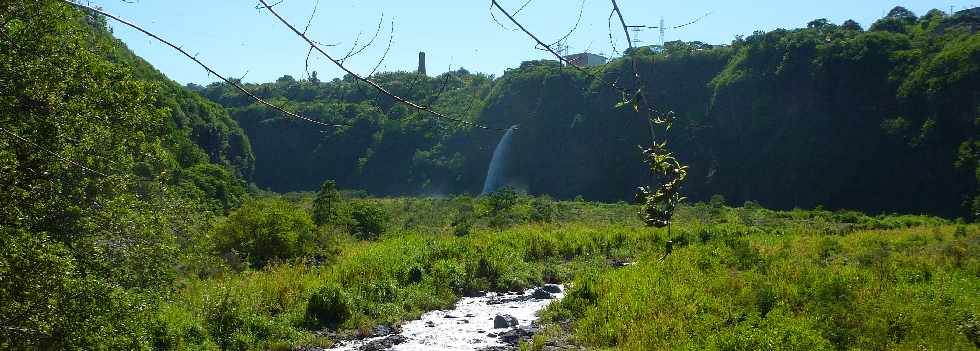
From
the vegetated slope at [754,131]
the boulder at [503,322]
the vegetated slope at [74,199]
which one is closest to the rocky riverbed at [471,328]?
the boulder at [503,322]

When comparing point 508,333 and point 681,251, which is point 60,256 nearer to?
point 508,333

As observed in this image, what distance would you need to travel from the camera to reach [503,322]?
12.2 meters

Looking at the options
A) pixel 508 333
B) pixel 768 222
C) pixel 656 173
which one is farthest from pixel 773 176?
pixel 656 173

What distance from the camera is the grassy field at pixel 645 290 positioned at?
9.84 meters

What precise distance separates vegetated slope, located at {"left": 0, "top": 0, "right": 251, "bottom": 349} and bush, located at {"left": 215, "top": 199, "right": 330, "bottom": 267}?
5457 mm

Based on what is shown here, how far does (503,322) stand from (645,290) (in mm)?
2673

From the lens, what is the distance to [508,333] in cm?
1165

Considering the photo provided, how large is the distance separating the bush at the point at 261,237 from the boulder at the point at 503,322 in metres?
7.26

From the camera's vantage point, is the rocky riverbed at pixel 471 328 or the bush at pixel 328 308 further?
the bush at pixel 328 308

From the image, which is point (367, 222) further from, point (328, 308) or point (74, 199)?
point (74, 199)

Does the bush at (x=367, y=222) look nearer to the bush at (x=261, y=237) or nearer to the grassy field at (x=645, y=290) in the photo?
the grassy field at (x=645, y=290)

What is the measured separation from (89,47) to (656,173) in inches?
444

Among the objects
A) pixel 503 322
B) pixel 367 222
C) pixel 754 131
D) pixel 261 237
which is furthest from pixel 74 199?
pixel 754 131

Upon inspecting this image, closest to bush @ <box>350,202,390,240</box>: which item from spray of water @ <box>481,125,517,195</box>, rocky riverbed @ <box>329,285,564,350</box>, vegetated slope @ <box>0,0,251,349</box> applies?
rocky riverbed @ <box>329,285,564,350</box>
